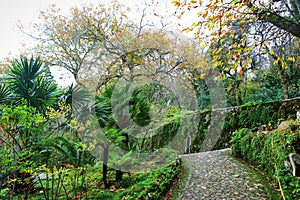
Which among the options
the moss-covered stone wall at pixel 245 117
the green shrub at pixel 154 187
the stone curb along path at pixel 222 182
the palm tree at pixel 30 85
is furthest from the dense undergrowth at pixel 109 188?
the moss-covered stone wall at pixel 245 117

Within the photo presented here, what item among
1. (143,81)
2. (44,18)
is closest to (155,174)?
(143,81)

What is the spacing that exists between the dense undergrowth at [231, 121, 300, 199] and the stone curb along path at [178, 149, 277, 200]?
0.75 ft

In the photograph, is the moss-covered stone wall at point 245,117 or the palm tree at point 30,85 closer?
the palm tree at point 30,85

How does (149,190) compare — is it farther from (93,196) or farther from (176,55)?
(176,55)

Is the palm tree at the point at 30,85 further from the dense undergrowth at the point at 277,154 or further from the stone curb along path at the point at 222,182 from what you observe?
the dense undergrowth at the point at 277,154

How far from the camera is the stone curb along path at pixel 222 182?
10.5ft

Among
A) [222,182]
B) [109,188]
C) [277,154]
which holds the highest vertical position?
[277,154]

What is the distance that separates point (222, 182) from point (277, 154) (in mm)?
1052

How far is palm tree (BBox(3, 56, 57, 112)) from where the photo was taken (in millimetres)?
3941

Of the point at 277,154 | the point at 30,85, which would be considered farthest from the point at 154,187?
the point at 30,85

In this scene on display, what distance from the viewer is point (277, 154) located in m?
3.27

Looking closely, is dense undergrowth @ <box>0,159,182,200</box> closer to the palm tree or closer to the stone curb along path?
the stone curb along path

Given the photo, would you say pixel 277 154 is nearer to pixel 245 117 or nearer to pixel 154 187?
pixel 154 187

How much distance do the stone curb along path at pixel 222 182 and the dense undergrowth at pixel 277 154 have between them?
23 cm
